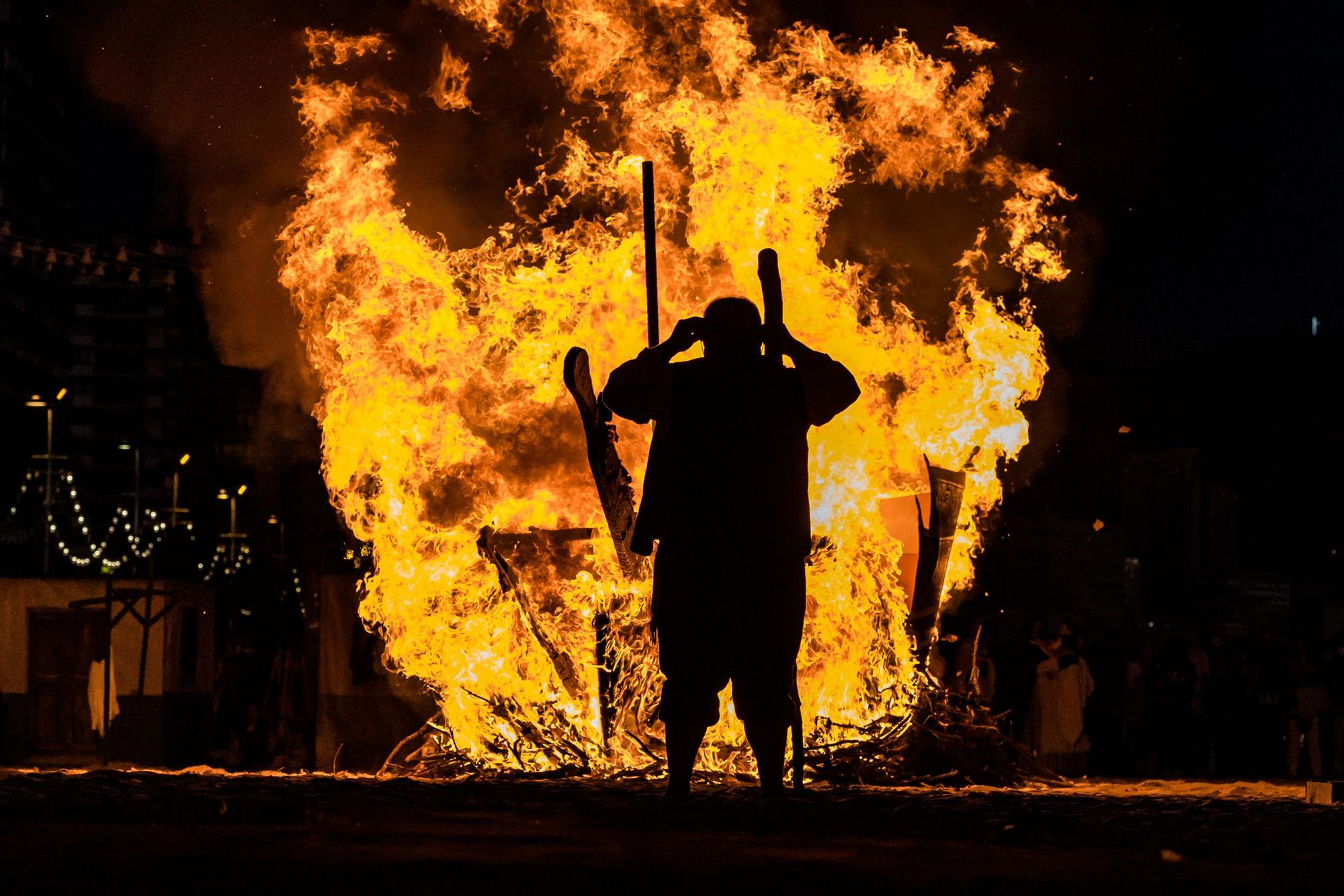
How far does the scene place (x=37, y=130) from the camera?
8531cm

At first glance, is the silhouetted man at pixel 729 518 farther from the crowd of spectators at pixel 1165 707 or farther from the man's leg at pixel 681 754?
the crowd of spectators at pixel 1165 707

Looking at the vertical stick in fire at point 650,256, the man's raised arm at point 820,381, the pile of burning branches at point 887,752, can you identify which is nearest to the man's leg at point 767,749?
the man's raised arm at point 820,381

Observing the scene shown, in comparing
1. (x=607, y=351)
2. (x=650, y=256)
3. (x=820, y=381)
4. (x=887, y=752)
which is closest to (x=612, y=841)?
(x=820, y=381)

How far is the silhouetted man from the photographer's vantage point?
6.75 m

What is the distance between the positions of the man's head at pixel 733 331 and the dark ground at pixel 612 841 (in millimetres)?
1801

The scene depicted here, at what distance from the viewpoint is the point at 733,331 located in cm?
688

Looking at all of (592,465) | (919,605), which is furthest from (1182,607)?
(592,465)

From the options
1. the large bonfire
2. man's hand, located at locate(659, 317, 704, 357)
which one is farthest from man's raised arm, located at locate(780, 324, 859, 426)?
the large bonfire

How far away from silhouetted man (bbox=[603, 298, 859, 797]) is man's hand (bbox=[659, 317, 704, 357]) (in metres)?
0.01

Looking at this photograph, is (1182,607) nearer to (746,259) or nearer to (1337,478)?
(1337,478)

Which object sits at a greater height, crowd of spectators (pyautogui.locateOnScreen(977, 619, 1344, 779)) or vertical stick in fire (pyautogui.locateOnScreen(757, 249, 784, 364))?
vertical stick in fire (pyautogui.locateOnScreen(757, 249, 784, 364))

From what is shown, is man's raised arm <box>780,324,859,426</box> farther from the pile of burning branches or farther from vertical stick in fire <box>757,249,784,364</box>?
the pile of burning branches

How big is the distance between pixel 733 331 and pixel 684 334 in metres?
0.22

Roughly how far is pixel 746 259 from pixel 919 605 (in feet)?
8.22
